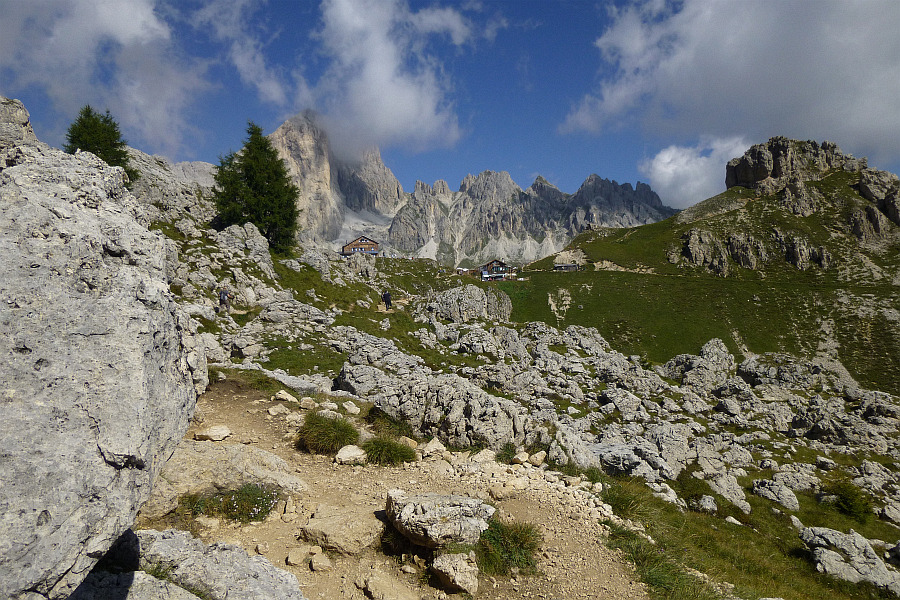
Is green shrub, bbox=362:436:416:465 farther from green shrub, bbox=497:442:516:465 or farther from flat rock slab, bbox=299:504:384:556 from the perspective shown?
green shrub, bbox=497:442:516:465

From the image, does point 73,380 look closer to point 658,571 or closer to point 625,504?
point 658,571

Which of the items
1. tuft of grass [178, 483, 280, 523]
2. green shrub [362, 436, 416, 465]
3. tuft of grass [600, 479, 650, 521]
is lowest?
tuft of grass [600, 479, 650, 521]

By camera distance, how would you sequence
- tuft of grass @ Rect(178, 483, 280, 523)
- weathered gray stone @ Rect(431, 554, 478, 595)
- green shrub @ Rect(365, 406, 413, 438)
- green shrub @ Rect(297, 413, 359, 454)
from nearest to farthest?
weathered gray stone @ Rect(431, 554, 478, 595) → tuft of grass @ Rect(178, 483, 280, 523) → green shrub @ Rect(297, 413, 359, 454) → green shrub @ Rect(365, 406, 413, 438)

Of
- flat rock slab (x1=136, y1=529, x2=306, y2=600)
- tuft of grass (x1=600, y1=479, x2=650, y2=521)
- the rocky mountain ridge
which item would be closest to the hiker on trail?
the rocky mountain ridge

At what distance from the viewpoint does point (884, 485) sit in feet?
99.2

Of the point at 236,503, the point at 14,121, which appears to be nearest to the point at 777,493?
the point at 236,503

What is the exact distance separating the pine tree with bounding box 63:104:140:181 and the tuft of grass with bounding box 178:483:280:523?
43.8 metres

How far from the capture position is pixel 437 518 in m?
7.10

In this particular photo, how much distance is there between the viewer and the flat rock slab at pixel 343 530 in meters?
6.93

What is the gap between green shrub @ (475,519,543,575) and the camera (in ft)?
22.5

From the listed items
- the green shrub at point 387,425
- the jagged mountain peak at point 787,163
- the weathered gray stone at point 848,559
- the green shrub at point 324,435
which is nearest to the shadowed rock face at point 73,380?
the green shrub at point 324,435

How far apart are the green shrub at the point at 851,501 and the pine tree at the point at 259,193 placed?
5535cm

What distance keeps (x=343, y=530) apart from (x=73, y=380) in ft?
18.6

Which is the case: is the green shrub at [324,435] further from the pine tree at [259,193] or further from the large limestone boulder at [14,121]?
the large limestone boulder at [14,121]
